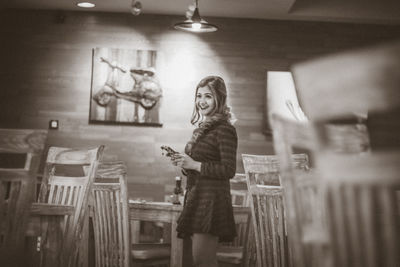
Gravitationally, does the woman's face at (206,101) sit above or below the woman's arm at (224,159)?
above

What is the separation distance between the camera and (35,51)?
6.25 meters

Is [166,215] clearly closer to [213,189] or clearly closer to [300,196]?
[213,189]

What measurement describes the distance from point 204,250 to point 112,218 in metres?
0.59

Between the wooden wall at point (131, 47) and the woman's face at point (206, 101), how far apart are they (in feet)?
10.2

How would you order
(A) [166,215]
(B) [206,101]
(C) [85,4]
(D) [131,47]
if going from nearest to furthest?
(B) [206,101]
(A) [166,215]
(C) [85,4]
(D) [131,47]

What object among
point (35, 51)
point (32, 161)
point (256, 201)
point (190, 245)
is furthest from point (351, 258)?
point (35, 51)

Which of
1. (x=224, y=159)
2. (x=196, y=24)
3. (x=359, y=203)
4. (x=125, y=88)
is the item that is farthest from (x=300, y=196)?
(x=125, y=88)

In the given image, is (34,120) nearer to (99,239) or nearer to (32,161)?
(99,239)

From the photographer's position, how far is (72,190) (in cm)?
327

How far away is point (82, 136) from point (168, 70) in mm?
1194

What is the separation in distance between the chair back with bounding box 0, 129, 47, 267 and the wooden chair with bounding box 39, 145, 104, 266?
409 millimetres

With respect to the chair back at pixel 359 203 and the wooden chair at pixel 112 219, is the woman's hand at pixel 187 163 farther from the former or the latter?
the chair back at pixel 359 203

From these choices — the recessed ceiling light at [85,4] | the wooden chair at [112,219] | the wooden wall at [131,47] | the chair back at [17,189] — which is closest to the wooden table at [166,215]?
the wooden chair at [112,219]

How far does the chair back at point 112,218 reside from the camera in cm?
309
